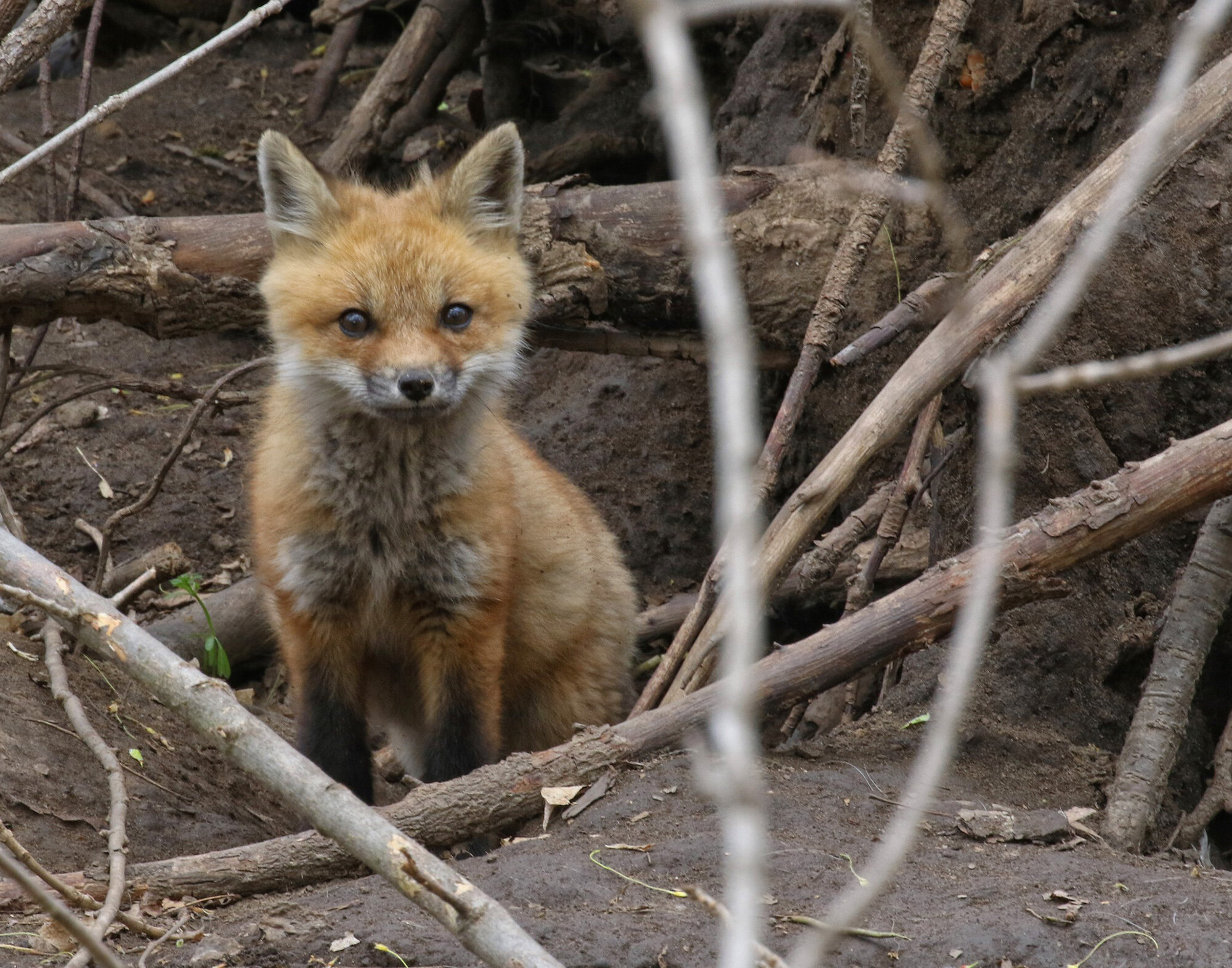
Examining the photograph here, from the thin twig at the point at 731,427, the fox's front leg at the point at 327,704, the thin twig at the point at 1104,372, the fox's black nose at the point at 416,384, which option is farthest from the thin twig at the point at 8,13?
the thin twig at the point at 1104,372

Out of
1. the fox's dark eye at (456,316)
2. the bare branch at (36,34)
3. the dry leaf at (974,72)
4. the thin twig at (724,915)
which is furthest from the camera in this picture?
the dry leaf at (974,72)

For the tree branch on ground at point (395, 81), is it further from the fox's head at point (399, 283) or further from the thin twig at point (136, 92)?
the thin twig at point (136, 92)

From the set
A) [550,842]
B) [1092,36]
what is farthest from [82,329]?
[1092,36]

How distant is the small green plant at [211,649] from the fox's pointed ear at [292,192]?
6.37ft

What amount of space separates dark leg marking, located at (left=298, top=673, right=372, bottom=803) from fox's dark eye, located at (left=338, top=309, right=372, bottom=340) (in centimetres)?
122

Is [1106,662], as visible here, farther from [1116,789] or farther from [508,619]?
[508,619]

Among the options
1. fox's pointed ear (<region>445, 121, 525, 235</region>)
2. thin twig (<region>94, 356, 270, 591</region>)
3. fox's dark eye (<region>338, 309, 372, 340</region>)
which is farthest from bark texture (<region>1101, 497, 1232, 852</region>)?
thin twig (<region>94, 356, 270, 591</region>)

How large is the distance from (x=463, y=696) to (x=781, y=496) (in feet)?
8.81

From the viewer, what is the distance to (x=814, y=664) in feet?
13.3

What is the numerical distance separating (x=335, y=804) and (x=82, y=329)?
6.23 m

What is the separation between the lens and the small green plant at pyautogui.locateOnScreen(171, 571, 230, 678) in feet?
18.0

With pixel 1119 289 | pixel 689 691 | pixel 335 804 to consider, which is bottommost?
pixel 689 691

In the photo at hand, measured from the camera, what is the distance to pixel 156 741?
4875mm

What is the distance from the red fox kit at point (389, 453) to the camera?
4012mm
